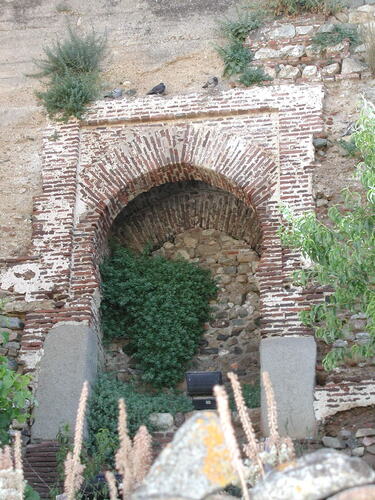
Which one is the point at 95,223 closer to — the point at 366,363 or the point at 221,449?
the point at 366,363

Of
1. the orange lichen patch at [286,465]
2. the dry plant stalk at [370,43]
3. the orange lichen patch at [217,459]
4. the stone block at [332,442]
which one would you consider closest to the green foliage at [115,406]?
the stone block at [332,442]

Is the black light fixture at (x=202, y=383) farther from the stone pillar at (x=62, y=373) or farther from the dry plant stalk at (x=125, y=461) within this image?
the dry plant stalk at (x=125, y=461)

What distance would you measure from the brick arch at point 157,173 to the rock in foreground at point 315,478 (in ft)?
18.2

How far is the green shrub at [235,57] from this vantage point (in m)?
11.9

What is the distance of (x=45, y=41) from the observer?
12.8 m

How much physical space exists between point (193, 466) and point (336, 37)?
7.67 metres

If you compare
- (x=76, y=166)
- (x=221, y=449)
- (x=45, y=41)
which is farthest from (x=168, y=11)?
(x=221, y=449)

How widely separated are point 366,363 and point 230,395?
4.68 ft

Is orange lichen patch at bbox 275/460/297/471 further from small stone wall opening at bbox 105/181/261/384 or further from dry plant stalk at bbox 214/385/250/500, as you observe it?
small stone wall opening at bbox 105/181/261/384

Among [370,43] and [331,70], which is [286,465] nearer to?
[331,70]

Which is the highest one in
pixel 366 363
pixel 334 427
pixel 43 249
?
pixel 43 249

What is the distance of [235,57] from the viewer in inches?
473

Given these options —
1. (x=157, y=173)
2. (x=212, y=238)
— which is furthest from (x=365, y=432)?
(x=157, y=173)

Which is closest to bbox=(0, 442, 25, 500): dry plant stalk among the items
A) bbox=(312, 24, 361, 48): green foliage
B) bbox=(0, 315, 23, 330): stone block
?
bbox=(0, 315, 23, 330): stone block
